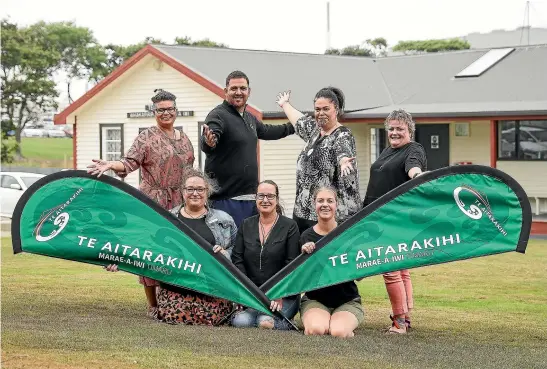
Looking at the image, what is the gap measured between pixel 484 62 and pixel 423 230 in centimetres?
2274

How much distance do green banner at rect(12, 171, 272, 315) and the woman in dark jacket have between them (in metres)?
0.36

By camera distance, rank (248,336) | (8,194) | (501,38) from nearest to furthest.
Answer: (248,336) < (8,194) < (501,38)

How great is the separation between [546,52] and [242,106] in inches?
867

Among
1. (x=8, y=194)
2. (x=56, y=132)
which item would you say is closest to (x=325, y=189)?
(x=8, y=194)

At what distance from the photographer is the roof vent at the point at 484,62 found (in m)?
30.4

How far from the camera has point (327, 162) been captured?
31.1 feet

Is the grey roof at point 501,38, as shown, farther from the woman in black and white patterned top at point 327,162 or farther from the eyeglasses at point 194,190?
the eyeglasses at point 194,190

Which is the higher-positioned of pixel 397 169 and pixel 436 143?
pixel 436 143

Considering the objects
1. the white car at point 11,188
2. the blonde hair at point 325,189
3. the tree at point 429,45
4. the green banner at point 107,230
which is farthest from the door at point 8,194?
the tree at point 429,45

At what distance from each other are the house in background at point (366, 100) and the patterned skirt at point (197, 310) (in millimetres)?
17885

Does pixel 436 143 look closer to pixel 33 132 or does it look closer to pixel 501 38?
pixel 501 38

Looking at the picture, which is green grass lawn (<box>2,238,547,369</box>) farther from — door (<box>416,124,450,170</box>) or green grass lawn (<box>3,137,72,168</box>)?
green grass lawn (<box>3,137,72,168</box>)

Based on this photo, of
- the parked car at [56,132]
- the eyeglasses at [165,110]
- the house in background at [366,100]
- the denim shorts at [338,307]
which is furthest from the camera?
the parked car at [56,132]

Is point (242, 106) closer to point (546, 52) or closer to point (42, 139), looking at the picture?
point (546, 52)
